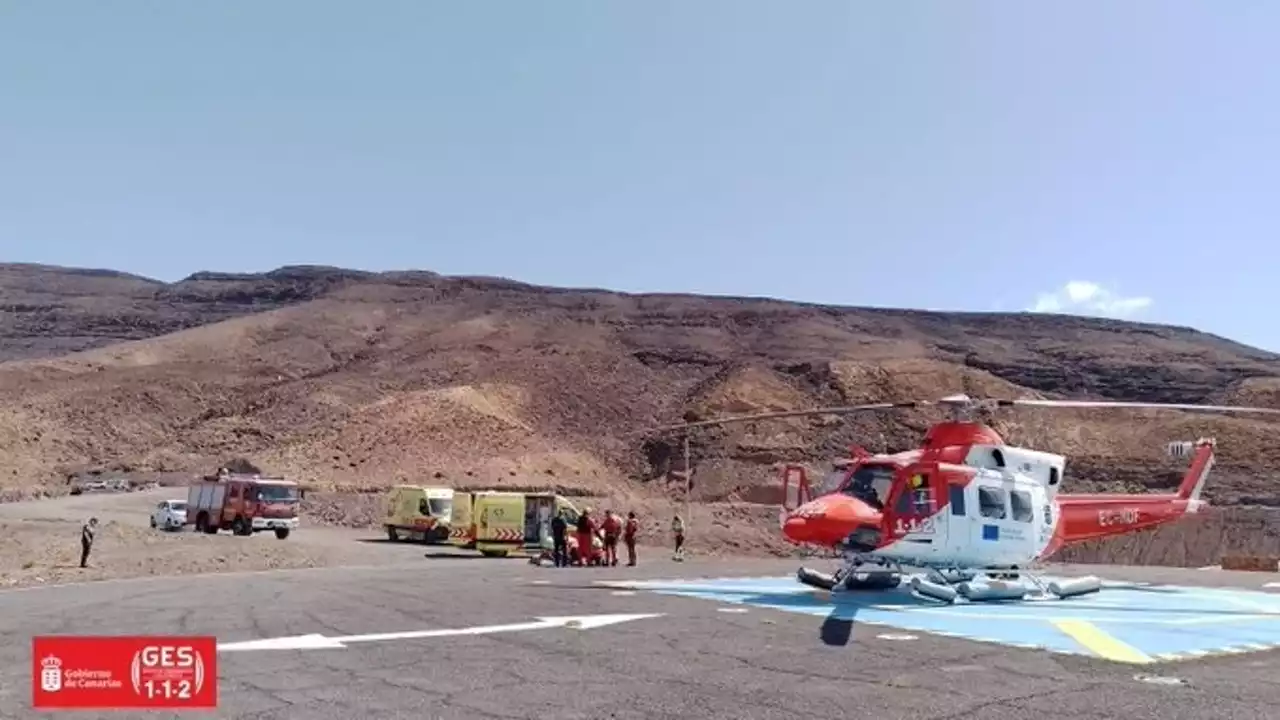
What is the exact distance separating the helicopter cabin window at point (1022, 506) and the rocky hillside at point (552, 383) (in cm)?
4559

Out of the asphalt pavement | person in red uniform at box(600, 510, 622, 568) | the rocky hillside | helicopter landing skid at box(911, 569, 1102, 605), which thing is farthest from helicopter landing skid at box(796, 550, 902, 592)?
the rocky hillside

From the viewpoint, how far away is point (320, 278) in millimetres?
128875

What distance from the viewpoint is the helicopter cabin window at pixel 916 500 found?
1842cm

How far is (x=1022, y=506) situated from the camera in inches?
773

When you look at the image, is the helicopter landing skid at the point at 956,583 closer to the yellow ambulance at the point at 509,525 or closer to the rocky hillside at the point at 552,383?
the yellow ambulance at the point at 509,525

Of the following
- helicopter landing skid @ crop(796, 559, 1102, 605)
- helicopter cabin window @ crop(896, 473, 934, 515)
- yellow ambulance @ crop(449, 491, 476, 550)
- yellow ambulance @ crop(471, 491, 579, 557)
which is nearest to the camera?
helicopter landing skid @ crop(796, 559, 1102, 605)

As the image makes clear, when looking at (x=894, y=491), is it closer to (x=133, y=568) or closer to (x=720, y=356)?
(x=133, y=568)

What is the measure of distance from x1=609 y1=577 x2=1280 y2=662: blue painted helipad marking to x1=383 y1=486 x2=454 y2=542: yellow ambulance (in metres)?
22.8

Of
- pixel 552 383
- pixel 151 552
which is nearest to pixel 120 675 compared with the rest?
pixel 151 552

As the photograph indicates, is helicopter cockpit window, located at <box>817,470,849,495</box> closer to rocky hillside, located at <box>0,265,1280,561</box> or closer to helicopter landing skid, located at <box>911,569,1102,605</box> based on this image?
helicopter landing skid, located at <box>911,569,1102,605</box>

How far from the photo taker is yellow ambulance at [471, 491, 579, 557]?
38750mm

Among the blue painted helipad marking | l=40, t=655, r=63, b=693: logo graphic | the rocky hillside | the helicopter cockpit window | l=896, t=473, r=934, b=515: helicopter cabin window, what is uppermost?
the rocky hillside

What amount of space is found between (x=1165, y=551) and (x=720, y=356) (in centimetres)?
4762

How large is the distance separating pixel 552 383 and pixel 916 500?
6849 cm
